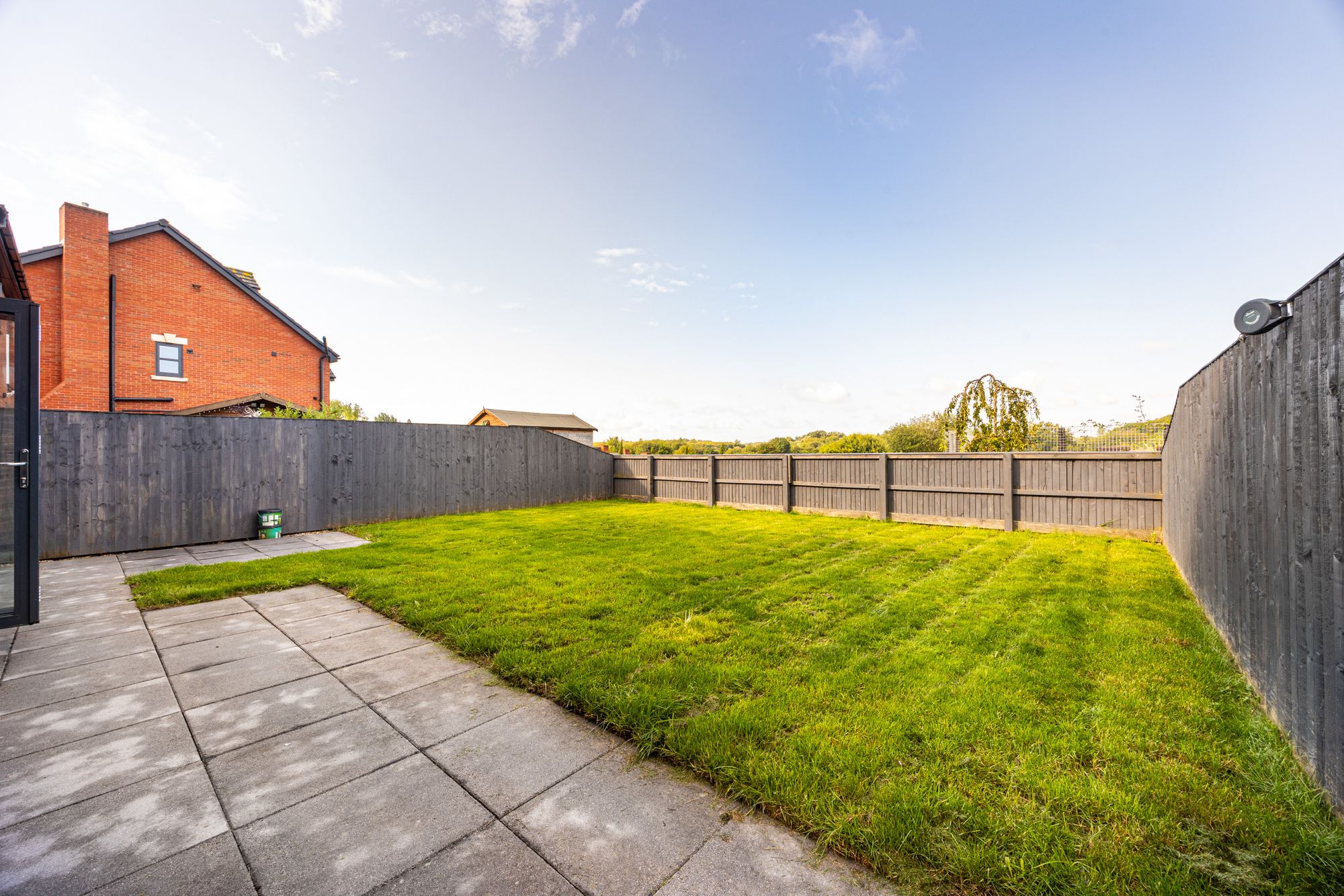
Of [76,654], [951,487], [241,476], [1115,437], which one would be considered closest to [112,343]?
[241,476]

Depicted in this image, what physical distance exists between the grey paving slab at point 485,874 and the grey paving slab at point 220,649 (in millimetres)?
2551

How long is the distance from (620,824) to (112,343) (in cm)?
1862

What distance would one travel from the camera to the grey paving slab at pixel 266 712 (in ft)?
6.97

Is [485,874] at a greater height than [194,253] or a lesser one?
lesser

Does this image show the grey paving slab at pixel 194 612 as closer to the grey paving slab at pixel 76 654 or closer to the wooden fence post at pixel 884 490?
the grey paving slab at pixel 76 654

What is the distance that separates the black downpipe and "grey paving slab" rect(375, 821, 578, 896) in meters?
17.7

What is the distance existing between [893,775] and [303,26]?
1037 centimetres

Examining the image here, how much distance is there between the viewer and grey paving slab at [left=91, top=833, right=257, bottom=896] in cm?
131

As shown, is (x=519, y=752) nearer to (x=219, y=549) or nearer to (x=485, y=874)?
(x=485, y=874)

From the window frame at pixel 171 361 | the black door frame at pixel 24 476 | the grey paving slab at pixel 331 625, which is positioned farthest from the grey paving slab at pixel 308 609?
the window frame at pixel 171 361

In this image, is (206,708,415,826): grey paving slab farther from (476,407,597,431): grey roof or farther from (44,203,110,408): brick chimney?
(476,407,597,431): grey roof

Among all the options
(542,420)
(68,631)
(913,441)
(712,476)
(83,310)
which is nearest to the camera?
(68,631)

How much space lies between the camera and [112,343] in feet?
41.3

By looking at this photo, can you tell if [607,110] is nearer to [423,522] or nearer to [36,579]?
[423,522]
